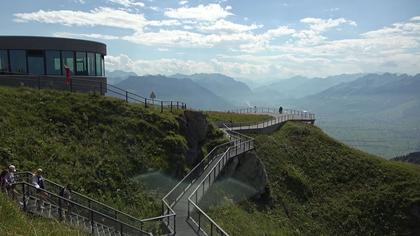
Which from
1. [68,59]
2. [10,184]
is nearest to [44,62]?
[68,59]

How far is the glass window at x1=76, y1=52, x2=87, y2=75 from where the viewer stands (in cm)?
3459

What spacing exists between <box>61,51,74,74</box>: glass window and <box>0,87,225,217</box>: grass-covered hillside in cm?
620

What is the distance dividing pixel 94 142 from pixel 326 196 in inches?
843

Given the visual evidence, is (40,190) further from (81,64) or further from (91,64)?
(91,64)

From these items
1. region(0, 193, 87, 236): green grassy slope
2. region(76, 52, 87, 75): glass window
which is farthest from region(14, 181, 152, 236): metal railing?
region(76, 52, 87, 75): glass window

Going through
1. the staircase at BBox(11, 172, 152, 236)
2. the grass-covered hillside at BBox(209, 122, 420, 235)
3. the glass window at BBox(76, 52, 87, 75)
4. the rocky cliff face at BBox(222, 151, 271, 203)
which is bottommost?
the grass-covered hillside at BBox(209, 122, 420, 235)

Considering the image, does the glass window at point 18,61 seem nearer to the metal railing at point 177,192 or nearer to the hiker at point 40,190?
the metal railing at point 177,192

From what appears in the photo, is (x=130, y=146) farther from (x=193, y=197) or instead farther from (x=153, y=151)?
(x=193, y=197)

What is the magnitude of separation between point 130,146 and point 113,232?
1022 cm

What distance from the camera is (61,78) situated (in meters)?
33.0

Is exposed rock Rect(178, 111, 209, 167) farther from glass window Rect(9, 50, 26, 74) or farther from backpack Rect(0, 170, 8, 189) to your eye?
backpack Rect(0, 170, 8, 189)

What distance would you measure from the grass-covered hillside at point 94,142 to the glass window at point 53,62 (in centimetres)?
567

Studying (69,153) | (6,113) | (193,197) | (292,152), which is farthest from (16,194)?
(292,152)

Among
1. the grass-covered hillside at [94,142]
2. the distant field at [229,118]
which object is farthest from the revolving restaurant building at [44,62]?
the distant field at [229,118]
